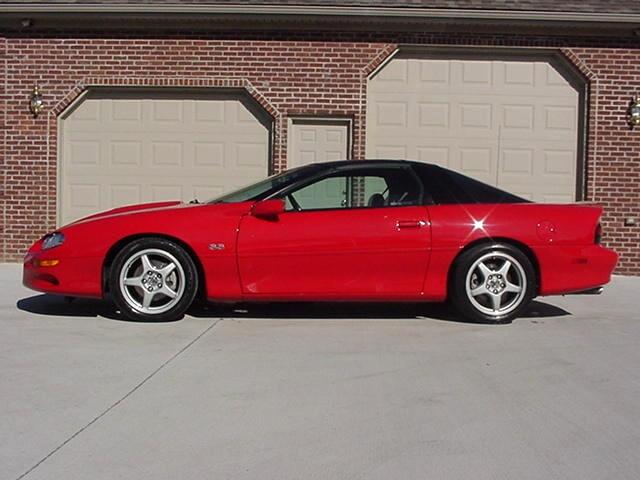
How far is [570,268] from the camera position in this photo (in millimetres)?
6309

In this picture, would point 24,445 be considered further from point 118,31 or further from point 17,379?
point 118,31

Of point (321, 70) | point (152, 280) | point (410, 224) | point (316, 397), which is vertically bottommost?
point (316, 397)

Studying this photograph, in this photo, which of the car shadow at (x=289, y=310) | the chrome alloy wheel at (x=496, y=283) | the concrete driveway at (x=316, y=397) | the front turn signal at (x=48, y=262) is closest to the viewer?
the concrete driveway at (x=316, y=397)

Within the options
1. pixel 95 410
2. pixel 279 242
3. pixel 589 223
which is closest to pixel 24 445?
pixel 95 410

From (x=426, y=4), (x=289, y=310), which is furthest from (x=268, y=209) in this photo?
(x=426, y=4)

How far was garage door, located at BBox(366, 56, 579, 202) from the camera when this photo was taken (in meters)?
10.2

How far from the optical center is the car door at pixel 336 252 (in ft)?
20.0

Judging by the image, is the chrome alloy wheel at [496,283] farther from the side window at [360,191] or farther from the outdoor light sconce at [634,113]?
the outdoor light sconce at [634,113]

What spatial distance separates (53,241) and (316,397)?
300 cm

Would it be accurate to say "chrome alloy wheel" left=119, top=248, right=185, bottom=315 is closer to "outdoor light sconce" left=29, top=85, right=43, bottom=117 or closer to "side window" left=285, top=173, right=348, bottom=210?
"side window" left=285, top=173, right=348, bottom=210

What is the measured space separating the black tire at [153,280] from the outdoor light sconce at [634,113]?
262 inches

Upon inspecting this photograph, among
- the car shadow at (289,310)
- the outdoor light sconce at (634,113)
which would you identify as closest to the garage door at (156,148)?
the car shadow at (289,310)

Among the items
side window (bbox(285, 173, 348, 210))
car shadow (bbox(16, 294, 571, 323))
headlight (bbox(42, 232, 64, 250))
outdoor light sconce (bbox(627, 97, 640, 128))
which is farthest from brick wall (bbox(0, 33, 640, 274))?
headlight (bbox(42, 232, 64, 250))

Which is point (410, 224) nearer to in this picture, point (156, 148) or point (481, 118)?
point (481, 118)
